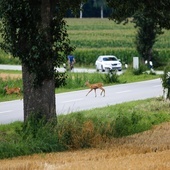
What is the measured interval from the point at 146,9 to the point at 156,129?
3052mm

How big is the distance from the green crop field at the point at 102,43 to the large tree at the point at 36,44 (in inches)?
1208

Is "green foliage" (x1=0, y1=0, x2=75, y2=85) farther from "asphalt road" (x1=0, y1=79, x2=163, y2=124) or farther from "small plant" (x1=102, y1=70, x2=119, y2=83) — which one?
"small plant" (x1=102, y1=70, x2=119, y2=83)

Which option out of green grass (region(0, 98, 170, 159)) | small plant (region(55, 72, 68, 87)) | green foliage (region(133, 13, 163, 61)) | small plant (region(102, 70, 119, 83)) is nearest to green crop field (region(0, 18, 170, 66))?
green foliage (region(133, 13, 163, 61))

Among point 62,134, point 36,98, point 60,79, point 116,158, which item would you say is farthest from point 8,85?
point 116,158

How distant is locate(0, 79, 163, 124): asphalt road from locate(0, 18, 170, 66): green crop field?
10.7 m

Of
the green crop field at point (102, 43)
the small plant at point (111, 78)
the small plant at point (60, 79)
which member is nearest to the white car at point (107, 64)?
the green crop field at point (102, 43)

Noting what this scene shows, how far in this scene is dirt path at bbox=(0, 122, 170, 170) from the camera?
11.5 metres

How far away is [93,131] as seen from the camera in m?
17.5

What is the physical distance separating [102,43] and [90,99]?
6125 centimetres

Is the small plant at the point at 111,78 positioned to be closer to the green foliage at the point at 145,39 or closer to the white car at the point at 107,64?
the white car at the point at 107,64

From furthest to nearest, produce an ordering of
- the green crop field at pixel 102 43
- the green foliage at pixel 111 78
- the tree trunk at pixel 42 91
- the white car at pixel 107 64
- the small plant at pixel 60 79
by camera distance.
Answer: the green crop field at pixel 102 43, the white car at pixel 107 64, the green foliage at pixel 111 78, the small plant at pixel 60 79, the tree trunk at pixel 42 91

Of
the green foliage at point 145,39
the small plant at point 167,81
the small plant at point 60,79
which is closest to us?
the small plant at point 60,79

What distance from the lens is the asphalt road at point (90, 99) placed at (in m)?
28.4

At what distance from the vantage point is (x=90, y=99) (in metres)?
34.0
